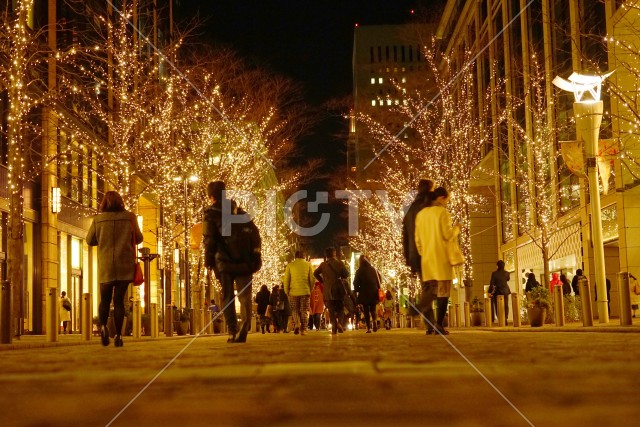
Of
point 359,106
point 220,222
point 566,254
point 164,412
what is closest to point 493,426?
point 164,412

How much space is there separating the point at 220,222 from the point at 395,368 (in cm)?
668

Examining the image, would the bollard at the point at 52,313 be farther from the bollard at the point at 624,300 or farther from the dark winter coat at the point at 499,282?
the dark winter coat at the point at 499,282

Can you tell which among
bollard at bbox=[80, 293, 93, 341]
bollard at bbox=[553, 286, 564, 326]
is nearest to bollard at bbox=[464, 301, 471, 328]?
bollard at bbox=[553, 286, 564, 326]

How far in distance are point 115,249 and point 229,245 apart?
1.29m

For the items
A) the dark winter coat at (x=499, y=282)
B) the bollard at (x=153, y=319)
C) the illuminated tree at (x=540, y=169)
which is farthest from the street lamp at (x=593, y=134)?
the bollard at (x=153, y=319)

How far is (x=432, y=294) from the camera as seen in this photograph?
35.8 ft

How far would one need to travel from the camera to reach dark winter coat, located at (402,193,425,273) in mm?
10945

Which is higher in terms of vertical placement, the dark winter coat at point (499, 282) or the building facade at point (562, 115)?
the building facade at point (562, 115)

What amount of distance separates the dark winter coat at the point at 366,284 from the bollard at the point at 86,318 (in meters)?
5.20

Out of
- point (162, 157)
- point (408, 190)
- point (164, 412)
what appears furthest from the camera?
point (408, 190)

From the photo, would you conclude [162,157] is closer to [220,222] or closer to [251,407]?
[220,222]

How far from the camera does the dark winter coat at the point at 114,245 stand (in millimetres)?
10359

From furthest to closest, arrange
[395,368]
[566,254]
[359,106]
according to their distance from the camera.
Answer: [359,106] → [566,254] → [395,368]

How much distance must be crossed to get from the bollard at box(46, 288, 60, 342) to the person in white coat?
20.2ft
